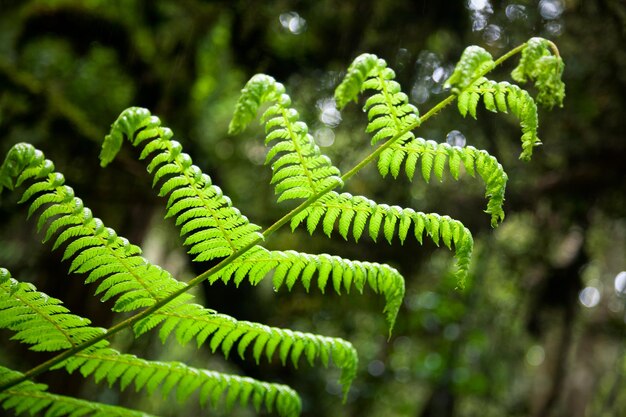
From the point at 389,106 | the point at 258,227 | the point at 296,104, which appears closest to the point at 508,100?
the point at 389,106

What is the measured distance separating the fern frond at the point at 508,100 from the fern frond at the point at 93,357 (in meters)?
0.75

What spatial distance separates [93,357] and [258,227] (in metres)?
0.49

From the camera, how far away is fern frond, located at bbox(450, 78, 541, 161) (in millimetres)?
1184

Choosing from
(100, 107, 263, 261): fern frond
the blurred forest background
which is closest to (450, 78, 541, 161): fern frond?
(100, 107, 263, 261): fern frond

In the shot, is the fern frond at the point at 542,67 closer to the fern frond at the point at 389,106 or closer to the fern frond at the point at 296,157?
the fern frond at the point at 389,106

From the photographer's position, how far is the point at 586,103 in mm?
3799

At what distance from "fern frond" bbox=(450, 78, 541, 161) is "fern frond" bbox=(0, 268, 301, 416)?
0.75 m

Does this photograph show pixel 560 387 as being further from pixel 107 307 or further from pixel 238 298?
pixel 107 307

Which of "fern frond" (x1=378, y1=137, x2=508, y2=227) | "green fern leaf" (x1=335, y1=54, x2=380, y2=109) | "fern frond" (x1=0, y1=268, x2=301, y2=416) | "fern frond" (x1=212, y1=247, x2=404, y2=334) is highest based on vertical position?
"green fern leaf" (x1=335, y1=54, x2=380, y2=109)

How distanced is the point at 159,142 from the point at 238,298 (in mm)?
3671

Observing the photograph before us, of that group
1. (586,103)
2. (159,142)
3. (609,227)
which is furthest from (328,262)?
(609,227)

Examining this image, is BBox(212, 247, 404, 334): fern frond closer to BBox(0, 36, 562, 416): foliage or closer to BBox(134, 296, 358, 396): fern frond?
BBox(0, 36, 562, 416): foliage

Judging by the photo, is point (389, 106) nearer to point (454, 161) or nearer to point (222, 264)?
point (454, 161)

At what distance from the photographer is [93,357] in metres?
1.35
